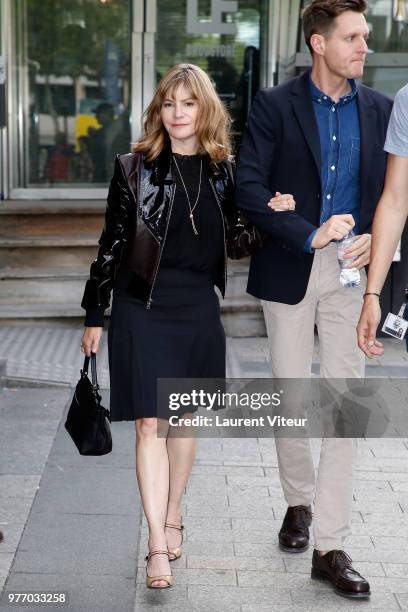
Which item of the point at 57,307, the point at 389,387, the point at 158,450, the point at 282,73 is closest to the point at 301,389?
the point at 158,450

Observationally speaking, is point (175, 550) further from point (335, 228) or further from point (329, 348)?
point (335, 228)

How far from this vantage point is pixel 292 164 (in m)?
4.11

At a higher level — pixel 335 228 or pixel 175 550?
pixel 335 228

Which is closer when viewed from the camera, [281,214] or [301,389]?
[281,214]

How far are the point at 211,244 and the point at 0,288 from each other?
5633mm

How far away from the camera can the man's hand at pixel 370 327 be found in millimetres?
3861

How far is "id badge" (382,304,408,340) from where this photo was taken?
12.3 feet

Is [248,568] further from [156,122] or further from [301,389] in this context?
[156,122]

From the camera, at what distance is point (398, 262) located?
405 centimetres

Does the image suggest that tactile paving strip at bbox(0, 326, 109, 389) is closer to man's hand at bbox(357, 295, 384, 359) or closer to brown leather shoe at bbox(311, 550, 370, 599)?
brown leather shoe at bbox(311, 550, 370, 599)

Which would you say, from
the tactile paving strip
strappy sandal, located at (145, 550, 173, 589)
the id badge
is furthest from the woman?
the tactile paving strip

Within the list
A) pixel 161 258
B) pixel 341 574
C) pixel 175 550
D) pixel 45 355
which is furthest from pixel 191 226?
pixel 45 355

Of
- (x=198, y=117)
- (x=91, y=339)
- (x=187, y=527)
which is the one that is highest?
(x=198, y=117)

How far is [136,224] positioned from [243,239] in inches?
16.1
